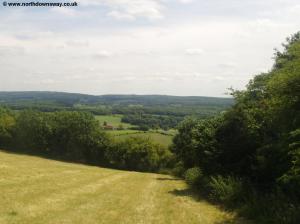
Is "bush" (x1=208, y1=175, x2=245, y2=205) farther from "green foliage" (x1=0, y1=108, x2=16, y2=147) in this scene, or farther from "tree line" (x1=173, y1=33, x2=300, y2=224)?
"green foliage" (x1=0, y1=108, x2=16, y2=147)

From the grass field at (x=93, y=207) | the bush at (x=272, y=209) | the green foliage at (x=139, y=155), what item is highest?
the bush at (x=272, y=209)

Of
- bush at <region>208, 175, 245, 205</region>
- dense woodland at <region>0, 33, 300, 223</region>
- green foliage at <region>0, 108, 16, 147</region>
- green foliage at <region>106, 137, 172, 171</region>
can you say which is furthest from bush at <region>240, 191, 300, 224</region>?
green foliage at <region>0, 108, 16, 147</region>

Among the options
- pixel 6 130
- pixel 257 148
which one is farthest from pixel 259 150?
pixel 6 130

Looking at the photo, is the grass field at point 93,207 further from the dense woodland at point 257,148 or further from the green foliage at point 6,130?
the green foliage at point 6,130

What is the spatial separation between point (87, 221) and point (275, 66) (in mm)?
28096

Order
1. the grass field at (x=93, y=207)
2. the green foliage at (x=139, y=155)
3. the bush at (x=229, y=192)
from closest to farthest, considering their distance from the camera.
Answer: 1. the grass field at (x=93, y=207)
2. the bush at (x=229, y=192)
3. the green foliage at (x=139, y=155)

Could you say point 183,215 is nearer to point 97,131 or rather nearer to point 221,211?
point 221,211

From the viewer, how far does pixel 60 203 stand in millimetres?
24453

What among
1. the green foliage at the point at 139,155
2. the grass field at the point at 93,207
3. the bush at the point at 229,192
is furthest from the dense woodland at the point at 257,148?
the green foliage at the point at 139,155

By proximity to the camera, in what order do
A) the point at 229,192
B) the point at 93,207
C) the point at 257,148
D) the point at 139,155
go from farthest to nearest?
the point at 139,155
the point at 257,148
the point at 229,192
the point at 93,207

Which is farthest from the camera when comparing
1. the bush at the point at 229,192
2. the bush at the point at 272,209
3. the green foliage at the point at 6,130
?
the green foliage at the point at 6,130

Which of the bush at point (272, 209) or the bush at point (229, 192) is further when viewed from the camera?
the bush at point (229, 192)

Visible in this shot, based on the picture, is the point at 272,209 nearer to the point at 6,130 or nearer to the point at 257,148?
the point at 257,148

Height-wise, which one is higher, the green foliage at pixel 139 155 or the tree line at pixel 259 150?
the tree line at pixel 259 150
